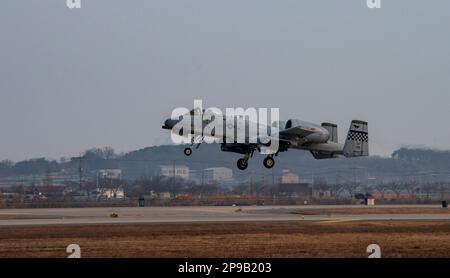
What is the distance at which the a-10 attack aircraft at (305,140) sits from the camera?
5269 centimetres

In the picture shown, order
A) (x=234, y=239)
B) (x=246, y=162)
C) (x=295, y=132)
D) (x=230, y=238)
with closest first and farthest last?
(x=234, y=239), (x=230, y=238), (x=295, y=132), (x=246, y=162)

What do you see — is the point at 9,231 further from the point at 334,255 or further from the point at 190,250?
the point at 334,255

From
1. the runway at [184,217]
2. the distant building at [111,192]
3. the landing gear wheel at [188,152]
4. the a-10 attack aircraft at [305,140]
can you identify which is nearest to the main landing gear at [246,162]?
the a-10 attack aircraft at [305,140]

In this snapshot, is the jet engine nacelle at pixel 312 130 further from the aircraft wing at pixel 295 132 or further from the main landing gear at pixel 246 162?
the main landing gear at pixel 246 162

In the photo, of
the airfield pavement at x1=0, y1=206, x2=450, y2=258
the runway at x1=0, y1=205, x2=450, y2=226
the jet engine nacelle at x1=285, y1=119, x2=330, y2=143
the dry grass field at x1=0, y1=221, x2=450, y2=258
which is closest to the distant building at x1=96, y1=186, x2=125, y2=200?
the runway at x1=0, y1=205, x2=450, y2=226

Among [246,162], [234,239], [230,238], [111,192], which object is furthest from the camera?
[111,192]

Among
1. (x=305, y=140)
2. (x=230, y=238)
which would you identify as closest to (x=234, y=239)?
(x=230, y=238)

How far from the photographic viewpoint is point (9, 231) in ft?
147

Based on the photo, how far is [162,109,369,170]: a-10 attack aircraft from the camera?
2074 inches

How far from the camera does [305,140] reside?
5547 cm

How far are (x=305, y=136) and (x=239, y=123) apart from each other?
4.81 metres

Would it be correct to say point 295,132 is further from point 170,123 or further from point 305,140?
point 170,123

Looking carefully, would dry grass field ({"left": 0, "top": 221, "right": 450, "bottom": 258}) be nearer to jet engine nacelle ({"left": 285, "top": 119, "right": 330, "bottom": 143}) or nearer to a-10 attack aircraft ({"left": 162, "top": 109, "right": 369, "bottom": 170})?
a-10 attack aircraft ({"left": 162, "top": 109, "right": 369, "bottom": 170})
